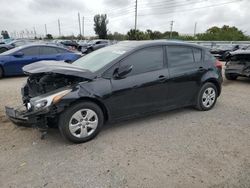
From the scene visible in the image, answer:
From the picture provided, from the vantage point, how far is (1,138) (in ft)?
13.6

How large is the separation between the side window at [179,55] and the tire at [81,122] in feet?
6.18

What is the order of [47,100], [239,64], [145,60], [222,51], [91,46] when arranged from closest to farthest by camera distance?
[47,100] < [145,60] < [239,64] < [222,51] < [91,46]

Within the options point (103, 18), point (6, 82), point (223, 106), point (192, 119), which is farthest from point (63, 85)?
point (103, 18)

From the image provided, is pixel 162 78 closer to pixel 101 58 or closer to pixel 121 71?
pixel 121 71

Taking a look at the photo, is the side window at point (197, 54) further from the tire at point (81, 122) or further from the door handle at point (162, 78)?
the tire at point (81, 122)

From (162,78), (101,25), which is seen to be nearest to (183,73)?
(162,78)

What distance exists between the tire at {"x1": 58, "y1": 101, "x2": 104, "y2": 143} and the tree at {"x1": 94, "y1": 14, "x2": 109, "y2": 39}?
2219 inches

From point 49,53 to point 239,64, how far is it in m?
7.49

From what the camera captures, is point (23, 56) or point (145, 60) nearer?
point (145, 60)

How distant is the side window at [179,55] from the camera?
4955 millimetres

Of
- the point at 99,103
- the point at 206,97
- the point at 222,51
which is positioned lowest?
the point at 222,51

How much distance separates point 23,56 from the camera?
9.78 meters

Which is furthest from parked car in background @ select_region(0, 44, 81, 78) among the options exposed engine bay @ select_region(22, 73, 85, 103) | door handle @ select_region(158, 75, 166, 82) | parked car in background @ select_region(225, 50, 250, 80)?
parked car in background @ select_region(225, 50, 250, 80)

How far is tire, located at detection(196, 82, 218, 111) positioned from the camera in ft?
17.9
